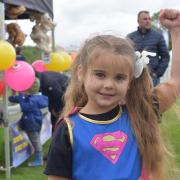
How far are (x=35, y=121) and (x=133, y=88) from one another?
312cm

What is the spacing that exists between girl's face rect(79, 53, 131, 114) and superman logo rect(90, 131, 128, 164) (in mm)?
119

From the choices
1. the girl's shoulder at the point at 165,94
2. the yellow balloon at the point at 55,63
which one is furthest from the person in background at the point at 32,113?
the girl's shoulder at the point at 165,94

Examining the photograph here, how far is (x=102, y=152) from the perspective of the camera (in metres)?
1.60

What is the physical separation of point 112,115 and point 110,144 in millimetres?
123

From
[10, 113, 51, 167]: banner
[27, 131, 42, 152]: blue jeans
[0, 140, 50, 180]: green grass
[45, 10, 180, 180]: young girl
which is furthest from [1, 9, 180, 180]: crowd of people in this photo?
[27, 131, 42, 152]: blue jeans

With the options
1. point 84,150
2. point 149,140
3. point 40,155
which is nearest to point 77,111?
point 84,150

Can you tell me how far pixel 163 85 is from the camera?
1853mm

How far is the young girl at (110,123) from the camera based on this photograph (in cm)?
158

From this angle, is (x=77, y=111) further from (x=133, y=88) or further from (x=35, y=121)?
(x=35, y=121)

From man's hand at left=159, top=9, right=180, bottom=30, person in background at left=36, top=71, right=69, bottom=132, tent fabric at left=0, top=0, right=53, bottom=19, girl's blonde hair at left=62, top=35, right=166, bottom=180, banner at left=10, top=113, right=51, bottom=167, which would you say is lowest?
banner at left=10, top=113, right=51, bottom=167

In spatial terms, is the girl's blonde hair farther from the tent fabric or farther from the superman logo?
the tent fabric

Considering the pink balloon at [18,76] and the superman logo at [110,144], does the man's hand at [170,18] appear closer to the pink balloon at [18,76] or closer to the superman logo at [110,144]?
the superman logo at [110,144]

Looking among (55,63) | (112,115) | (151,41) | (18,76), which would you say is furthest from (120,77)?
(151,41)

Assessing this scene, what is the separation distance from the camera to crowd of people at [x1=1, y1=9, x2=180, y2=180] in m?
1.59
